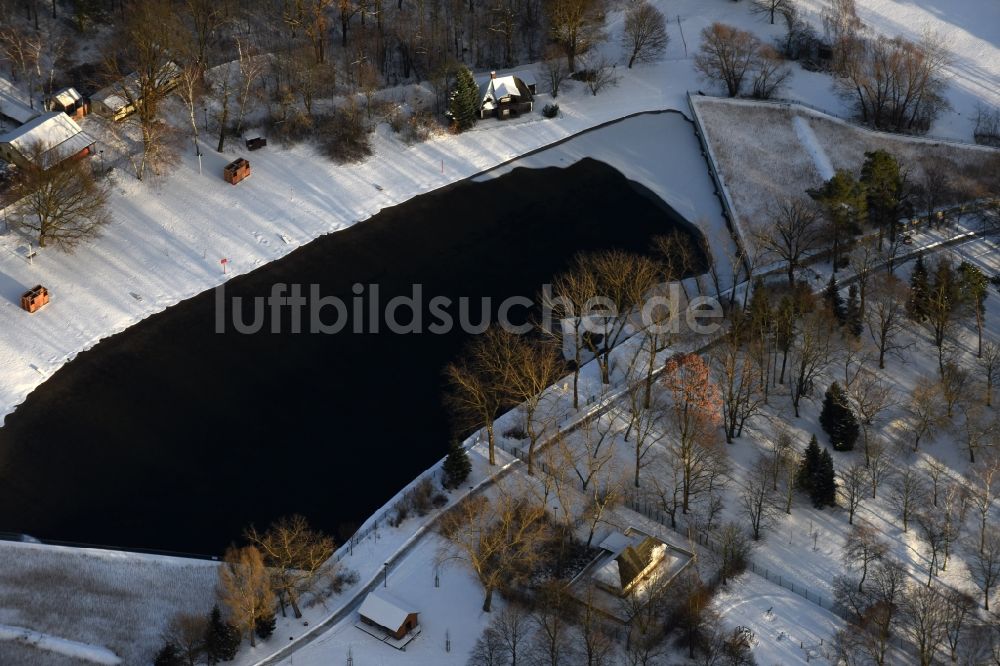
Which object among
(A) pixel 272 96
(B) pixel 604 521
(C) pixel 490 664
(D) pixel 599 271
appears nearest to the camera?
(C) pixel 490 664

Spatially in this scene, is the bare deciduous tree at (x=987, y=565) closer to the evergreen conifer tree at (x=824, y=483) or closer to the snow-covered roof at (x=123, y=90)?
the evergreen conifer tree at (x=824, y=483)

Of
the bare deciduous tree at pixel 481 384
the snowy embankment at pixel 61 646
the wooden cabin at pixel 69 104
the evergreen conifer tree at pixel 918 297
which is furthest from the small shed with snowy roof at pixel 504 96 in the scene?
the snowy embankment at pixel 61 646

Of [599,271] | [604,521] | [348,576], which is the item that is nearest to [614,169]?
[599,271]

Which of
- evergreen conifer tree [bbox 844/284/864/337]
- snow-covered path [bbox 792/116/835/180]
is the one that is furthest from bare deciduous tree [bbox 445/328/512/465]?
snow-covered path [bbox 792/116/835/180]

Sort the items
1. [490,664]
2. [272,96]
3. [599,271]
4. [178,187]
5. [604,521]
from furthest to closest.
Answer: [272,96] → [178,187] → [599,271] → [604,521] → [490,664]

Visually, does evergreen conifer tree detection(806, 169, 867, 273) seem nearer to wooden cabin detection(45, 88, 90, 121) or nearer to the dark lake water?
the dark lake water

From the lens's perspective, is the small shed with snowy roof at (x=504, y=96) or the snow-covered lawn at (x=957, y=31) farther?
the snow-covered lawn at (x=957, y=31)

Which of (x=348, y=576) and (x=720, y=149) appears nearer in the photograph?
(x=348, y=576)

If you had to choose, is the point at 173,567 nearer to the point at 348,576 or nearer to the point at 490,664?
the point at 348,576
